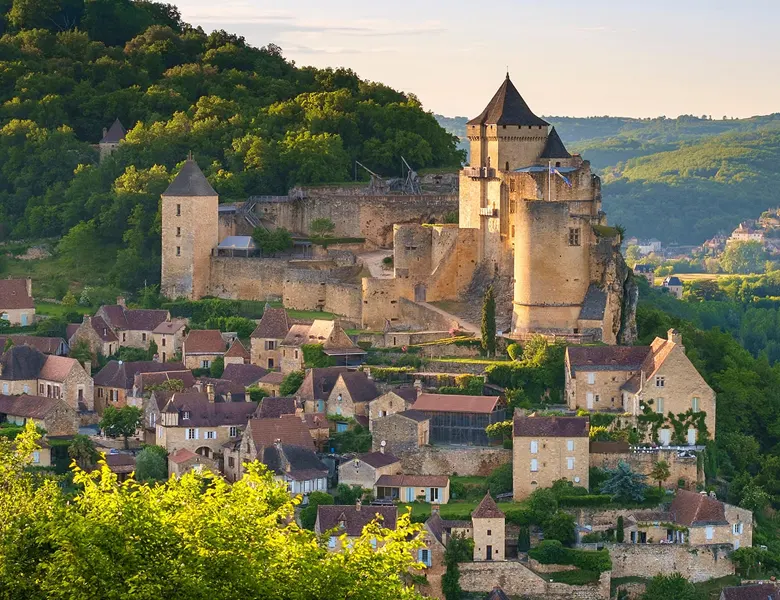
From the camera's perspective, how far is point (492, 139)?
64.0 meters

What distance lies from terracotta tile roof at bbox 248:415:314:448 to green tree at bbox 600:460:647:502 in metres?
8.39

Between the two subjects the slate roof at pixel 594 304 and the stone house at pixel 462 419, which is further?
the slate roof at pixel 594 304

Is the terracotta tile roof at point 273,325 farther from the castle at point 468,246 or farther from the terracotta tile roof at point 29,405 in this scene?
the terracotta tile roof at point 29,405

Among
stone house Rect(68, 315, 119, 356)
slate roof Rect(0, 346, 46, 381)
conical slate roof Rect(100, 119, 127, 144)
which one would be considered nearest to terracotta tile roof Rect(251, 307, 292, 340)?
stone house Rect(68, 315, 119, 356)

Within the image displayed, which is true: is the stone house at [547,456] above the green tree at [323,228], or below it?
below

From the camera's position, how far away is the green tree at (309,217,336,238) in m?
71.3

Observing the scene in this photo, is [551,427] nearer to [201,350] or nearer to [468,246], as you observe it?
[468,246]

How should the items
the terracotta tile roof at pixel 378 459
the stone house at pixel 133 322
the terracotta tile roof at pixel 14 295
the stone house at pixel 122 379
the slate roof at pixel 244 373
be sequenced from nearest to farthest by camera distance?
the terracotta tile roof at pixel 378 459 → the stone house at pixel 122 379 → the slate roof at pixel 244 373 → the stone house at pixel 133 322 → the terracotta tile roof at pixel 14 295

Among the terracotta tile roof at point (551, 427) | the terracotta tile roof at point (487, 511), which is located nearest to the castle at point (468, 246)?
the terracotta tile roof at point (551, 427)

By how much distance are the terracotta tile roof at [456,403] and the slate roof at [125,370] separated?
895cm

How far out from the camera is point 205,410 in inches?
2247

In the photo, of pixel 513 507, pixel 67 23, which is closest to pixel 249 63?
pixel 67 23

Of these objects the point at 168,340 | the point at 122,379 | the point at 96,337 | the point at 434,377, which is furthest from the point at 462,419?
the point at 96,337

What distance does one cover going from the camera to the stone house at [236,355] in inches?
2466
